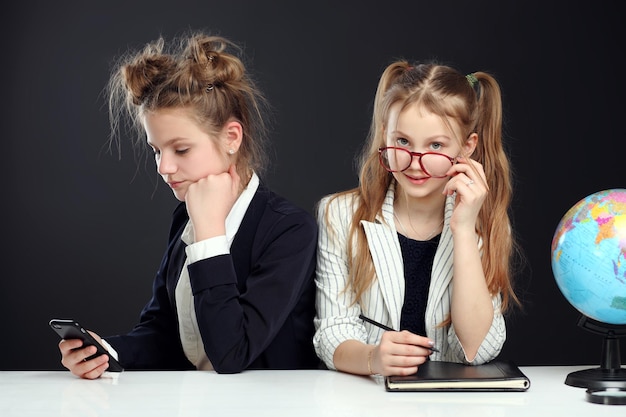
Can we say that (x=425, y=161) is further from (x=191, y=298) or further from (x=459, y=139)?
(x=191, y=298)

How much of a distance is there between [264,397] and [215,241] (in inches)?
19.4

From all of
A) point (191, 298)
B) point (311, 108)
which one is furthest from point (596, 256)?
point (311, 108)

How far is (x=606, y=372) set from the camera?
8.33 ft

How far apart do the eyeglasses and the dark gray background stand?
2.13m

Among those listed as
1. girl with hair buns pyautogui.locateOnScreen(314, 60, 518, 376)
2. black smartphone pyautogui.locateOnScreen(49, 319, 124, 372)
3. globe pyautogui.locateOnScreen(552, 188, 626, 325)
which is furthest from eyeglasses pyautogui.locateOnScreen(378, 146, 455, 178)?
black smartphone pyautogui.locateOnScreen(49, 319, 124, 372)

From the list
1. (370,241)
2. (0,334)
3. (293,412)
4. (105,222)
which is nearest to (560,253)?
(370,241)

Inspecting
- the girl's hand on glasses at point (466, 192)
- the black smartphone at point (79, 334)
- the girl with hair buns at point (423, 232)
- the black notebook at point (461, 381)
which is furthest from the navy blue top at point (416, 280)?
the black smartphone at point (79, 334)

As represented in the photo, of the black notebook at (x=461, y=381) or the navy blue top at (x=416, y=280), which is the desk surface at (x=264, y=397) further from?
the navy blue top at (x=416, y=280)

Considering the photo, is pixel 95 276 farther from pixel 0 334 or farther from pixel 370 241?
pixel 370 241

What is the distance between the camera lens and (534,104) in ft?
16.0

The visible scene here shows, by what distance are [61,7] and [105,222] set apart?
1.05 metres

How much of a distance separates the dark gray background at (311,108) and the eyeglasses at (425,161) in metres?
2.13

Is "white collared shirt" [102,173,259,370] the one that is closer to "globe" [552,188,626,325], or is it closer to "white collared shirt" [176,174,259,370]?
"white collared shirt" [176,174,259,370]

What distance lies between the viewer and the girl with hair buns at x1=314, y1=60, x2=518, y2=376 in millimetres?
2684
